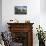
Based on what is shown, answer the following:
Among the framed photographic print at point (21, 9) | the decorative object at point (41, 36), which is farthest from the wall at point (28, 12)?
the decorative object at point (41, 36)

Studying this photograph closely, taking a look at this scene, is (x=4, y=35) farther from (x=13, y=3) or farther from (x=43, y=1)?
(x=43, y=1)

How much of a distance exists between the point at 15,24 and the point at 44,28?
125 centimetres

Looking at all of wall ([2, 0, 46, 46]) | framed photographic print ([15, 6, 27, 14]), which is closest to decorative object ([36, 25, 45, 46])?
wall ([2, 0, 46, 46])

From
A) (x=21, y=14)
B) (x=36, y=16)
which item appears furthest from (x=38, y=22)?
(x=21, y=14)

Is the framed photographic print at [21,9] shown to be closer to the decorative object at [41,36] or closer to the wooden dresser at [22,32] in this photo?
the wooden dresser at [22,32]

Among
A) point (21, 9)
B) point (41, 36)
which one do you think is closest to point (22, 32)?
point (41, 36)

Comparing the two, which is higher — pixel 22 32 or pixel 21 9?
pixel 21 9

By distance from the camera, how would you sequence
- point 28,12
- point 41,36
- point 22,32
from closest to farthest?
point 41,36 → point 22,32 → point 28,12

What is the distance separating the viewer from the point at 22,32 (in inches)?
230

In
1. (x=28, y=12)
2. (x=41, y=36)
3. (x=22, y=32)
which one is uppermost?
(x=28, y=12)

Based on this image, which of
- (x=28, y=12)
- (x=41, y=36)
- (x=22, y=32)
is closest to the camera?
(x=41, y=36)

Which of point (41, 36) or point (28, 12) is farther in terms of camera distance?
point (28, 12)

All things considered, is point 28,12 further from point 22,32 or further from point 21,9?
point 22,32

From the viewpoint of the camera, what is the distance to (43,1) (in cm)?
629
